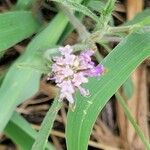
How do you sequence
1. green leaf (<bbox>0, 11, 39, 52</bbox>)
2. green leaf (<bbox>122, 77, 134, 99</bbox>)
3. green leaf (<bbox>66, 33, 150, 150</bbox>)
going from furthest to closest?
green leaf (<bbox>122, 77, 134, 99</bbox>), green leaf (<bbox>0, 11, 39, 52</bbox>), green leaf (<bbox>66, 33, 150, 150</bbox>)

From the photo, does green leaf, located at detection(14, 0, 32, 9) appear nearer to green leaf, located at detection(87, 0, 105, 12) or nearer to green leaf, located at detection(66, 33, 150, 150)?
green leaf, located at detection(87, 0, 105, 12)

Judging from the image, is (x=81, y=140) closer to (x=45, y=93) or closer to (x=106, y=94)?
(x=106, y=94)

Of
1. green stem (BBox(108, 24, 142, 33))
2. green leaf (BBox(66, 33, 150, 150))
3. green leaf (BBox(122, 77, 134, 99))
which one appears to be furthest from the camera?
green leaf (BBox(122, 77, 134, 99))

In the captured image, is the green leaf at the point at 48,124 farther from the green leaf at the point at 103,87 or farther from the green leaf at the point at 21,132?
the green leaf at the point at 21,132

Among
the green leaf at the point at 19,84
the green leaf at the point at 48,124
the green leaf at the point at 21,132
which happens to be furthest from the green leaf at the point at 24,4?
the green leaf at the point at 48,124

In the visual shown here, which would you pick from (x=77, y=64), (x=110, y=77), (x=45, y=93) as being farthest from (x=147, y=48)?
(x=45, y=93)

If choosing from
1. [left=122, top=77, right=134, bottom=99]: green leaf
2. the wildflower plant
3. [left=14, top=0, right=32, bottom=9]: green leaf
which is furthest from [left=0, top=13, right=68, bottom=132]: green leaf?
[left=122, top=77, right=134, bottom=99]: green leaf
